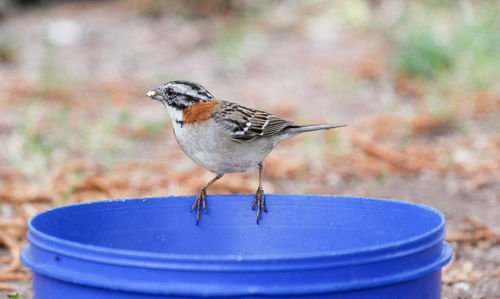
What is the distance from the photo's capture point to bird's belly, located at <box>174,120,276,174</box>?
13.3 feet

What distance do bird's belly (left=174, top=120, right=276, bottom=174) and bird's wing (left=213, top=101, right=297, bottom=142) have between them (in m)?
0.07

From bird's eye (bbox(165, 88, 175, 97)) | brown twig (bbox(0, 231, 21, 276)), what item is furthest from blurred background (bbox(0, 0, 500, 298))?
bird's eye (bbox(165, 88, 175, 97))

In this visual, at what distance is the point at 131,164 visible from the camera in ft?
22.1

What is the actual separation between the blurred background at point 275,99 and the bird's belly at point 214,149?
4.05ft

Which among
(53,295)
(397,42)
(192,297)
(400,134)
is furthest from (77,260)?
(397,42)

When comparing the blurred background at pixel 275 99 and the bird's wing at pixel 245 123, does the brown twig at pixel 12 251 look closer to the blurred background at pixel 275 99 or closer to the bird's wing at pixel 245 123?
the blurred background at pixel 275 99

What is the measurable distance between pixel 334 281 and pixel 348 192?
155 inches

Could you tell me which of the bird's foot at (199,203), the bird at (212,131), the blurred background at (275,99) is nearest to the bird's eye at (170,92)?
the bird at (212,131)

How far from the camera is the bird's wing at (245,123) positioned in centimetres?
424

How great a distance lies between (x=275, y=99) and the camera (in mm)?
9695

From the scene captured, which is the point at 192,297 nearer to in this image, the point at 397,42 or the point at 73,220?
the point at 73,220

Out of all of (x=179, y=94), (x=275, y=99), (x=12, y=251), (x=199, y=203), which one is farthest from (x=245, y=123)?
(x=275, y=99)

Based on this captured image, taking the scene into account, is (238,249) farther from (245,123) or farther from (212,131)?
(245,123)

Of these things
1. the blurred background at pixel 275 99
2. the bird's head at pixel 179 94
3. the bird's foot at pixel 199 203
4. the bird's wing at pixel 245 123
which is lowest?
the blurred background at pixel 275 99
